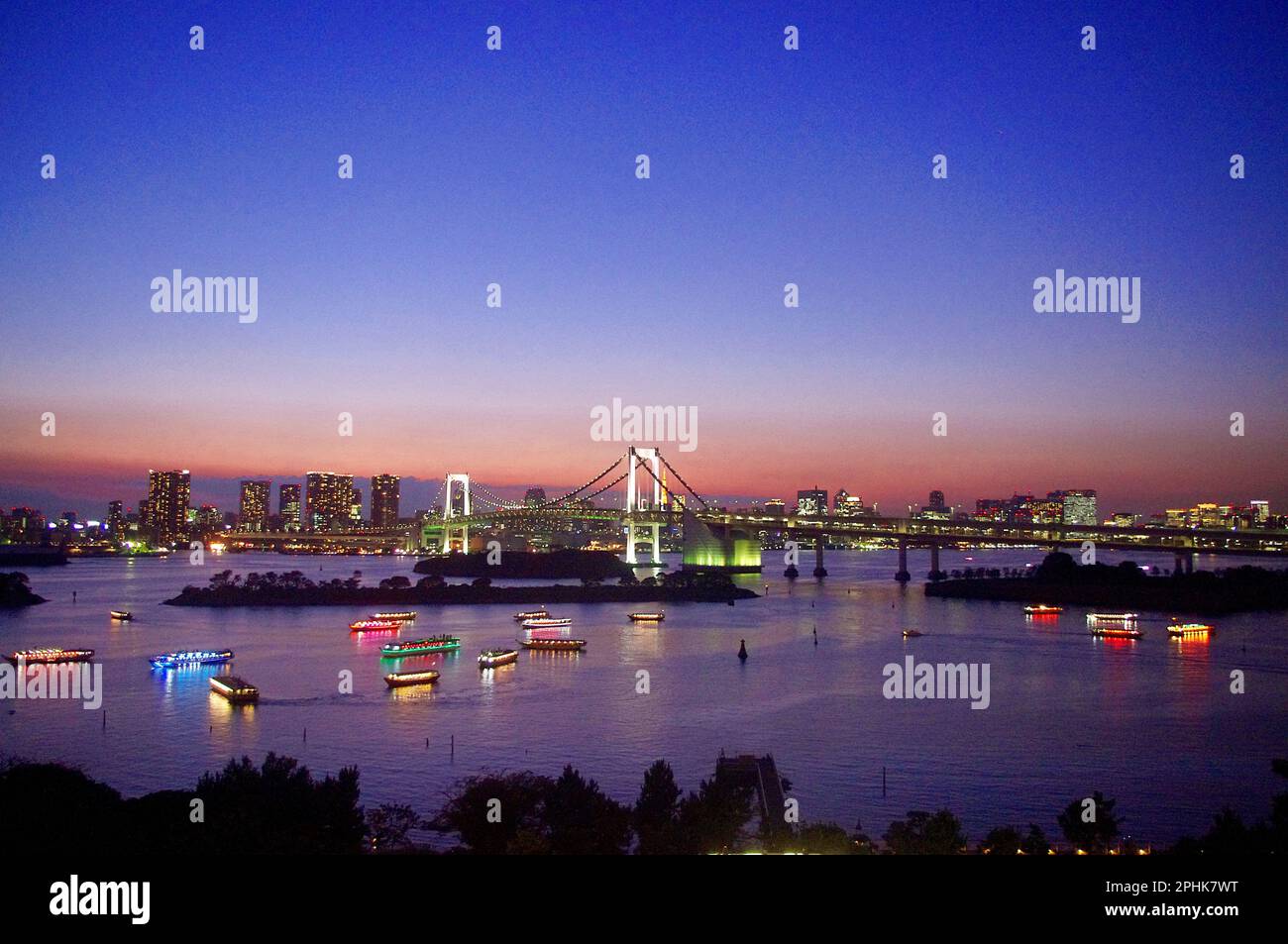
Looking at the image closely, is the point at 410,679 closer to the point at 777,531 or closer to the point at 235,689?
the point at 235,689

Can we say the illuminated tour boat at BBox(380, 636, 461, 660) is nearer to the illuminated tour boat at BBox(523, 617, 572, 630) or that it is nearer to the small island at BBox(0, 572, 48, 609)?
the illuminated tour boat at BBox(523, 617, 572, 630)

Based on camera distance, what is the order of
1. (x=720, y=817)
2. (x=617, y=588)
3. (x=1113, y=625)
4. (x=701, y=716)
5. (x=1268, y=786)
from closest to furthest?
(x=720, y=817) < (x=1268, y=786) < (x=701, y=716) < (x=1113, y=625) < (x=617, y=588)

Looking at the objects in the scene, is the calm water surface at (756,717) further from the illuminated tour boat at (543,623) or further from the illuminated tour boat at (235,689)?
the illuminated tour boat at (543,623)

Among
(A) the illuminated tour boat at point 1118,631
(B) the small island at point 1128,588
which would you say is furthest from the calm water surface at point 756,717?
(B) the small island at point 1128,588

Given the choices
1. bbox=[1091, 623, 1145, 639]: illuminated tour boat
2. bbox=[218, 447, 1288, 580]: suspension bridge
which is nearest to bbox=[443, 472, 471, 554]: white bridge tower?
bbox=[218, 447, 1288, 580]: suspension bridge

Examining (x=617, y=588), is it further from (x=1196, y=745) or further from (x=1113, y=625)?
(x=1196, y=745)
